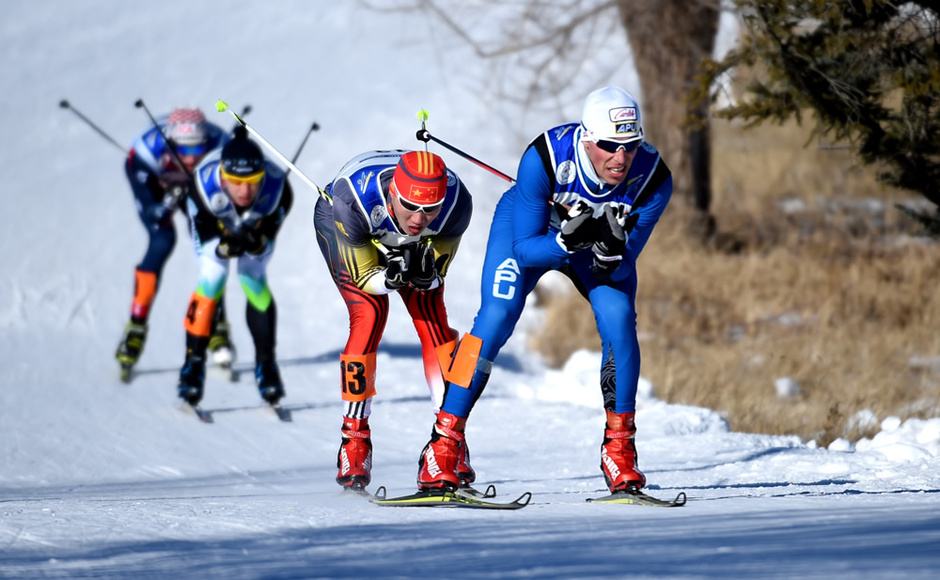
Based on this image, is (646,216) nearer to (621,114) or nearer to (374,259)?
(621,114)

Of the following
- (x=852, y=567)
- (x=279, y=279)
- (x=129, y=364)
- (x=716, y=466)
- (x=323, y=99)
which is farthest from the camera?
(x=323, y=99)

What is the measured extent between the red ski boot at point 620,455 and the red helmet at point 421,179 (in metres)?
1.31

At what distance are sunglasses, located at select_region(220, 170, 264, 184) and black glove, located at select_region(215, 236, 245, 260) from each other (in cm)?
43

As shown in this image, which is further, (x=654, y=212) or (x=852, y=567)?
(x=654, y=212)

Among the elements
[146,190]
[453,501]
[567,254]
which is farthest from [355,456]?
[146,190]

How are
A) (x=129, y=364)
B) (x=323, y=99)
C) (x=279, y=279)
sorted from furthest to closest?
(x=323, y=99) < (x=279, y=279) < (x=129, y=364)

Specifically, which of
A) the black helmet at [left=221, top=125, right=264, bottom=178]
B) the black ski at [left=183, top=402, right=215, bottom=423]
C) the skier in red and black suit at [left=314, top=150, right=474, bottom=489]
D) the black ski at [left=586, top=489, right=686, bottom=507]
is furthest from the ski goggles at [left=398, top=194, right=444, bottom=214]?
the black ski at [left=183, top=402, right=215, bottom=423]

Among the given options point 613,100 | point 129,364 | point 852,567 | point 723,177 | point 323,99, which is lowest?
point 852,567

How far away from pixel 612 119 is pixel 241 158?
4.14 m

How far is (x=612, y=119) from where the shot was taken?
6246 mm

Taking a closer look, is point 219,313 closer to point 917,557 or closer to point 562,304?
point 562,304

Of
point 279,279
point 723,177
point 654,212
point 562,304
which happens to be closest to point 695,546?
point 654,212

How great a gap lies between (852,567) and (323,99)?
1985 centimetres

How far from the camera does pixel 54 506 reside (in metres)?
6.29
